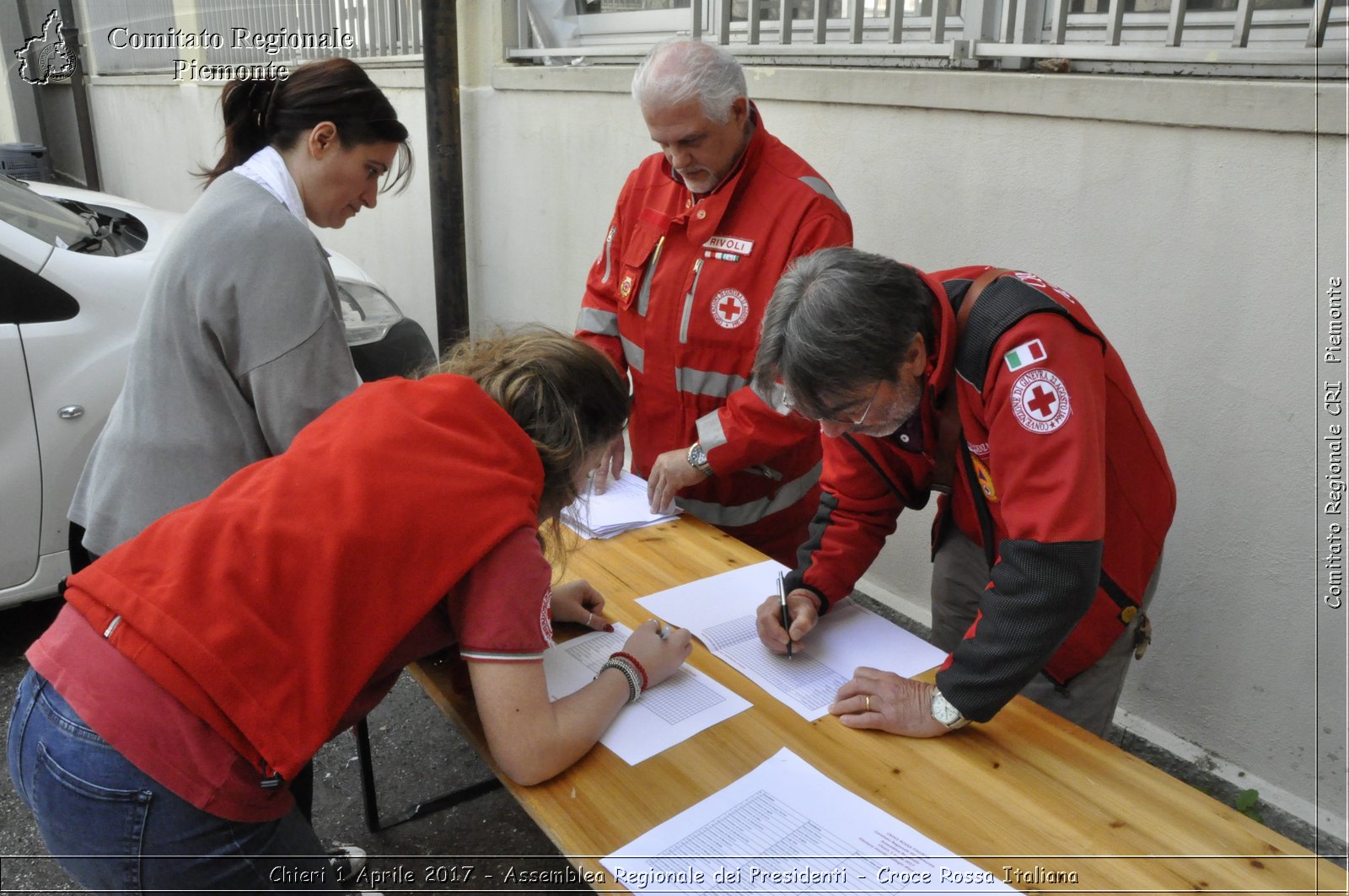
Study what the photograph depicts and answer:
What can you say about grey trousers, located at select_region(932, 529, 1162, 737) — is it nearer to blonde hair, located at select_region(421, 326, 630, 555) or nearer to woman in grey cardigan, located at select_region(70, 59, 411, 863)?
blonde hair, located at select_region(421, 326, 630, 555)

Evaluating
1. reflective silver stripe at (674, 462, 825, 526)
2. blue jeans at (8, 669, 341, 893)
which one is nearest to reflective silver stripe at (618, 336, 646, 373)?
reflective silver stripe at (674, 462, 825, 526)

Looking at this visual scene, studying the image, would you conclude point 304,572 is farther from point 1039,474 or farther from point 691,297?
point 691,297

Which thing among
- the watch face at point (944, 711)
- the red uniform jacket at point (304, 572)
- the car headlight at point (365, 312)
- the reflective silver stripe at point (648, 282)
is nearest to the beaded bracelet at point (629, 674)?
the red uniform jacket at point (304, 572)

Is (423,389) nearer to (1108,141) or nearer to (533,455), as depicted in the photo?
(533,455)

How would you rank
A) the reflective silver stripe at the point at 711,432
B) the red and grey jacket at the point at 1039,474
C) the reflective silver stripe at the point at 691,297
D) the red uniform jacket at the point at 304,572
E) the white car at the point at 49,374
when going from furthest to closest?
the white car at the point at 49,374 < the reflective silver stripe at the point at 691,297 < the reflective silver stripe at the point at 711,432 < the red and grey jacket at the point at 1039,474 < the red uniform jacket at the point at 304,572

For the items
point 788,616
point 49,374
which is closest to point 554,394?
point 788,616

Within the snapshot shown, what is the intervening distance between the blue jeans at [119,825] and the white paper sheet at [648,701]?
484mm

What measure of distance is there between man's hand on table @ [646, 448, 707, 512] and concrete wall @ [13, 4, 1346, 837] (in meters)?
1.39

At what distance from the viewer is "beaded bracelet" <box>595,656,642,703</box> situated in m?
1.58

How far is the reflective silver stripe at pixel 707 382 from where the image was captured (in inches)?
93.0

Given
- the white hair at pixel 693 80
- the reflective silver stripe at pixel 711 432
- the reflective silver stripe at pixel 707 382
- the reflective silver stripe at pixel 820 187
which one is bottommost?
the reflective silver stripe at pixel 711 432

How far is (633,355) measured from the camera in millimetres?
2518

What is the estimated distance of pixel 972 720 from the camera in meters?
1.51

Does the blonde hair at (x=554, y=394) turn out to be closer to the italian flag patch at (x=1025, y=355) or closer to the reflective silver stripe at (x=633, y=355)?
the italian flag patch at (x=1025, y=355)
